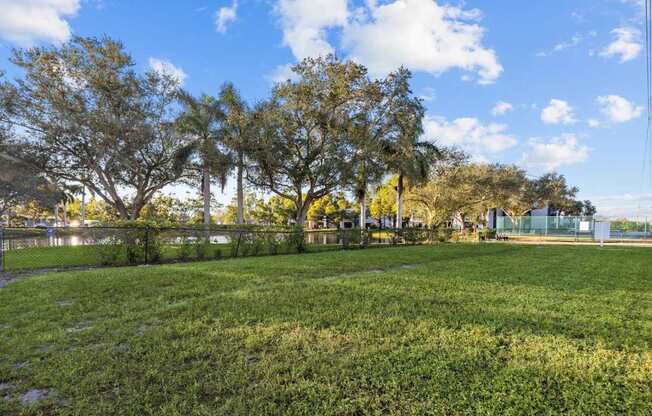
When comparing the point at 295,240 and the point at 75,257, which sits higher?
the point at 295,240

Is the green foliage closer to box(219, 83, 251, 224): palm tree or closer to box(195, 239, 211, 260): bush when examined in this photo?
box(195, 239, 211, 260): bush

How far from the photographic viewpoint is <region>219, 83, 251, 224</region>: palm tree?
56.3 feet

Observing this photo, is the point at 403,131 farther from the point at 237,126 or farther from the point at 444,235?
the point at 237,126

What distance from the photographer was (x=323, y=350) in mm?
2906

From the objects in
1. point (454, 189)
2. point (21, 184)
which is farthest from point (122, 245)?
point (454, 189)

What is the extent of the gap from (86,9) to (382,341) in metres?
16.9

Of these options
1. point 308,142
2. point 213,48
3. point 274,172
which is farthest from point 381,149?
point 213,48

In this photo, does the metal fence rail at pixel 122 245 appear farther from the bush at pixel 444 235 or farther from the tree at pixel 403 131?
the bush at pixel 444 235

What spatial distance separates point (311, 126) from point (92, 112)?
11.4 metres

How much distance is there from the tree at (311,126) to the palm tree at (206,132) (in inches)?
66.4

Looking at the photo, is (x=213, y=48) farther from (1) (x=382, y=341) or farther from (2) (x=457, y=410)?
(2) (x=457, y=410)

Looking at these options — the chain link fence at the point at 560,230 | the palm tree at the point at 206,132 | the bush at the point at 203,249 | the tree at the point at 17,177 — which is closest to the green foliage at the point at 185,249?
the bush at the point at 203,249

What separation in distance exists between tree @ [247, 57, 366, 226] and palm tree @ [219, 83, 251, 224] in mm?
539

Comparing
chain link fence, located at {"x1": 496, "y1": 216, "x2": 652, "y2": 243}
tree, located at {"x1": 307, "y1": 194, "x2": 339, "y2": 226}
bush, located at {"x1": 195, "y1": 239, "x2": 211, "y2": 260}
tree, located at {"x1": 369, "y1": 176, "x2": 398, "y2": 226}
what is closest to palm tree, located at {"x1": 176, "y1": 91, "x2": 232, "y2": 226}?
bush, located at {"x1": 195, "y1": 239, "x2": 211, "y2": 260}
